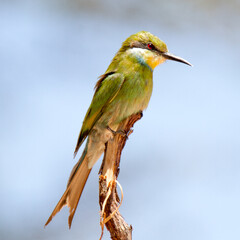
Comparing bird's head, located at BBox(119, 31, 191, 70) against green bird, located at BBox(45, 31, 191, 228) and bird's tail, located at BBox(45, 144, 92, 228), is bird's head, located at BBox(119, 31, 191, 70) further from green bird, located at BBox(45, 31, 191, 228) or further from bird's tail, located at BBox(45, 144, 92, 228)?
bird's tail, located at BBox(45, 144, 92, 228)

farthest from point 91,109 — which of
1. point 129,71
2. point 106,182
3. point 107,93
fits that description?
point 106,182

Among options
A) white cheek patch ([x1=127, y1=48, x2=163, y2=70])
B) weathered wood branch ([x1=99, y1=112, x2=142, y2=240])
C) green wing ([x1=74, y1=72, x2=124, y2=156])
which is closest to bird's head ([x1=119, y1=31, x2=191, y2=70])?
white cheek patch ([x1=127, y1=48, x2=163, y2=70])

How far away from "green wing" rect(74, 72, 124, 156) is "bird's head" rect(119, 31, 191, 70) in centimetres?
20

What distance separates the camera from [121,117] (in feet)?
6.81

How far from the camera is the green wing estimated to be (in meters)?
2.10

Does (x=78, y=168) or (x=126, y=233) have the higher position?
(x=78, y=168)

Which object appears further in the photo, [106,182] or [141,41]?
[141,41]

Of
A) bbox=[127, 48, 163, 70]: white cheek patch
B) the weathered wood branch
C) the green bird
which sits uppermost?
bbox=[127, 48, 163, 70]: white cheek patch

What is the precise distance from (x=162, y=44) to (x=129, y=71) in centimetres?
29

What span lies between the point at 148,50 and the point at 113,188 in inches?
40.0

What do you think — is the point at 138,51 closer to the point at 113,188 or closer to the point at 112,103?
the point at 112,103

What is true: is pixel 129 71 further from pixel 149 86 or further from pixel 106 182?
pixel 106 182

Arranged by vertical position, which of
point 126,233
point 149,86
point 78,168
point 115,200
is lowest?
point 126,233

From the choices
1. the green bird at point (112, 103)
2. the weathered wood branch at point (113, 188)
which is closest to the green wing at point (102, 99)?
the green bird at point (112, 103)
